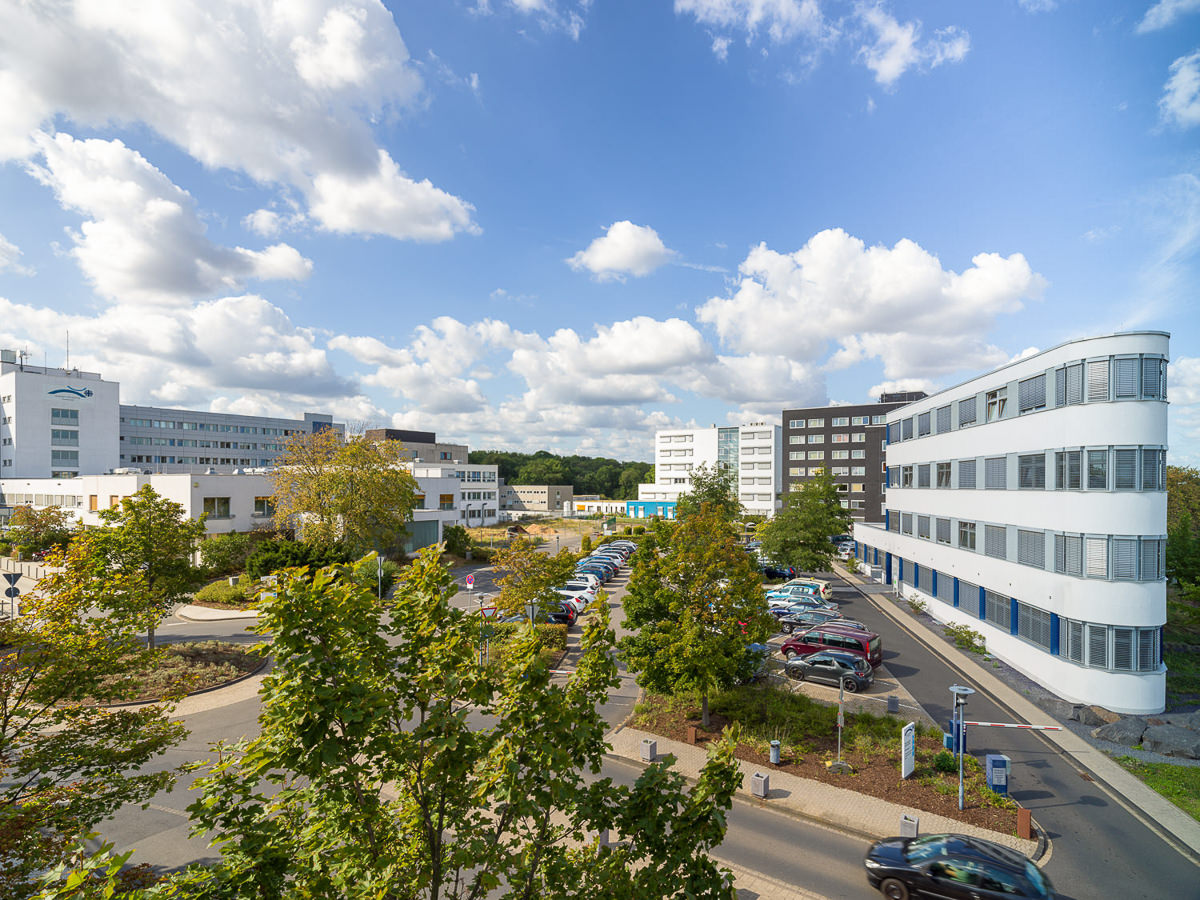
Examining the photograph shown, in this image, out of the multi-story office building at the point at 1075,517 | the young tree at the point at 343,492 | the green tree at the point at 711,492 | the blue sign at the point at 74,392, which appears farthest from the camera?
the blue sign at the point at 74,392

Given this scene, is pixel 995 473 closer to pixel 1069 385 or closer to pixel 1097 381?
pixel 1069 385

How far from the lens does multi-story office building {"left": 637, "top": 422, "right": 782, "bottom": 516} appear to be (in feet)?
333

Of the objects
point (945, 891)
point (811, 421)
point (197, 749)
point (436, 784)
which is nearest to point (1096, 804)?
point (945, 891)

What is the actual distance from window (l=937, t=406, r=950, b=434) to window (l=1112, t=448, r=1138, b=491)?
12540 mm

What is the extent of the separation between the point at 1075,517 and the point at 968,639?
31.3ft

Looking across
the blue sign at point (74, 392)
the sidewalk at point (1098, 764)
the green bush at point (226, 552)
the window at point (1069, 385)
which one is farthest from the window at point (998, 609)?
the blue sign at point (74, 392)

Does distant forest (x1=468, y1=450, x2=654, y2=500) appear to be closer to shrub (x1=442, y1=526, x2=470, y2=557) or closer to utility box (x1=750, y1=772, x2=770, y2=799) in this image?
shrub (x1=442, y1=526, x2=470, y2=557)

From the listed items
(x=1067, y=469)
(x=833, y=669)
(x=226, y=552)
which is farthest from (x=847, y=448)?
(x=226, y=552)

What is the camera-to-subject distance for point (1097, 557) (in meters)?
20.4

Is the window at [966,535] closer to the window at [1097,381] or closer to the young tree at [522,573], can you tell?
the window at [1097,381]

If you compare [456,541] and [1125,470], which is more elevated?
[1125,470]

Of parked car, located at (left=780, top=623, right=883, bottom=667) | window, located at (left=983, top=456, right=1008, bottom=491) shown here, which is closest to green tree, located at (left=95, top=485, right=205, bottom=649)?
parked car, located at (left=780, top=623, right=883, bottom=667)

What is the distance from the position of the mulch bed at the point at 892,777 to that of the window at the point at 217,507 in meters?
38.5

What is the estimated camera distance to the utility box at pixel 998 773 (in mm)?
14234
